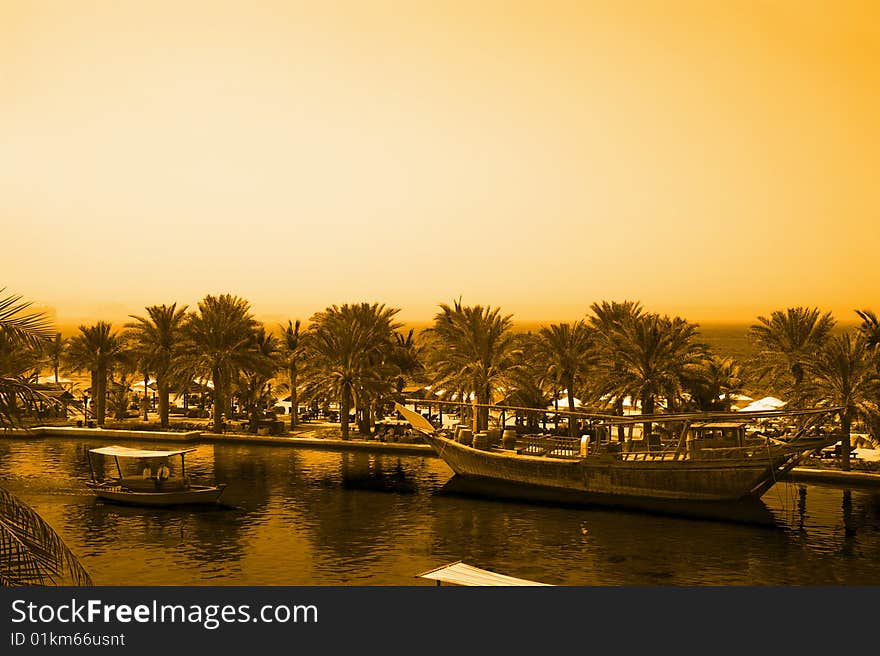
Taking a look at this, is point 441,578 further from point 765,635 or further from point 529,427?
point 529,427

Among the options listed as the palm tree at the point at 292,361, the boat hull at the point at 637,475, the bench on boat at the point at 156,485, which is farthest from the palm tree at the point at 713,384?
the palm tree at the point at 292,361

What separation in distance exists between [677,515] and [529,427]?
19258 mm

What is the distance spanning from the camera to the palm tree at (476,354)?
5191cm

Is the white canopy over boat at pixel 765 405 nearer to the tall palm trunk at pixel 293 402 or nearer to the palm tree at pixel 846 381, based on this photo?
the palm tree at pixel 846 381

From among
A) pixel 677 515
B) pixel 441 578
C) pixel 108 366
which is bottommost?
pixel 677 515

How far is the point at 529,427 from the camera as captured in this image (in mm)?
55438

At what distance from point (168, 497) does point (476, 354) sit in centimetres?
2217

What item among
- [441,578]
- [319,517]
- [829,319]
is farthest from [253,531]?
[829,319]

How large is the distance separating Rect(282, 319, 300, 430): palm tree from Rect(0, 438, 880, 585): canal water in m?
15.4

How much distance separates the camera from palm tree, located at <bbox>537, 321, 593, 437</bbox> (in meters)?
53.0

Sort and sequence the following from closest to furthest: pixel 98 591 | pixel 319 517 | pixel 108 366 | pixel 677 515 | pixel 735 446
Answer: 1. pixel 98 591
2. pixel 319 517
3. pixel 677 515
4. pixel 735 446
5. pixel 108 366

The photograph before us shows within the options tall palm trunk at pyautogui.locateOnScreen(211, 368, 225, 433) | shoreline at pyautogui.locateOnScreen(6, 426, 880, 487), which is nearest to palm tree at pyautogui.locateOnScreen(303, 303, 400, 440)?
shoreline at pyautogui.locateOnScreen(6, 426, 880, 487)

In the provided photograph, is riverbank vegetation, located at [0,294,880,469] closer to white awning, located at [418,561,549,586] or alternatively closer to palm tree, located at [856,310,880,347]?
palm tree, located at [856,310,880,347]

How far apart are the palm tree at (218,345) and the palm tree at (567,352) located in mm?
19539
